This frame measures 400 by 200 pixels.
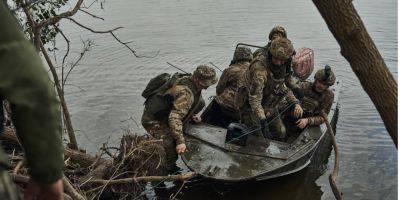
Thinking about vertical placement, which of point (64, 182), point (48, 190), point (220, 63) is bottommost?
point (220, 63)

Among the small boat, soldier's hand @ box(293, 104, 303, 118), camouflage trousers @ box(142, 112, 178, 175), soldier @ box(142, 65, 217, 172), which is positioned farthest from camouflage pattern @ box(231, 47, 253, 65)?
camouflage trousers @ box(142, 112, 178, 175)

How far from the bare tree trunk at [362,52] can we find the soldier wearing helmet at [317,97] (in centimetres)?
557

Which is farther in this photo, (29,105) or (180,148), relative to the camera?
(180,148)

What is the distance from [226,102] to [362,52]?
6235 mm

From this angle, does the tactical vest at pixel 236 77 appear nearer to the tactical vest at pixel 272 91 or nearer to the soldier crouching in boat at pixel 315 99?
the tactical vest at pixel 272 91

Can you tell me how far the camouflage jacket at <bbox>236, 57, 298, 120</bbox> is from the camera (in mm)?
8102

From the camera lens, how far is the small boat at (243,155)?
24.0 ft

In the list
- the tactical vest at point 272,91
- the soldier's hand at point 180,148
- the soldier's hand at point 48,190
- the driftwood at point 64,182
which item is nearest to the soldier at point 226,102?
the tactical vest at point 272,91

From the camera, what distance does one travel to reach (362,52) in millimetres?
3029

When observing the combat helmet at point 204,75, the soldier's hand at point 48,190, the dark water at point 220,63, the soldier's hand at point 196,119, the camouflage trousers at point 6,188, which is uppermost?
the camouflage trousers at point 6,188

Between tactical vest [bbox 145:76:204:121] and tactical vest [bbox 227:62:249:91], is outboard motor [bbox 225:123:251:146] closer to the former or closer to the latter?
tactical vest [bbox 145:76:204:121]

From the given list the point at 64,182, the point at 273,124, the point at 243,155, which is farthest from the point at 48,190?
the point at 273,124

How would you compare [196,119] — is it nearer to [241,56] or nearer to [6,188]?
[241,56]

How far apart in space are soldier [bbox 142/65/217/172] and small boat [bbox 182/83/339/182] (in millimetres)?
313
